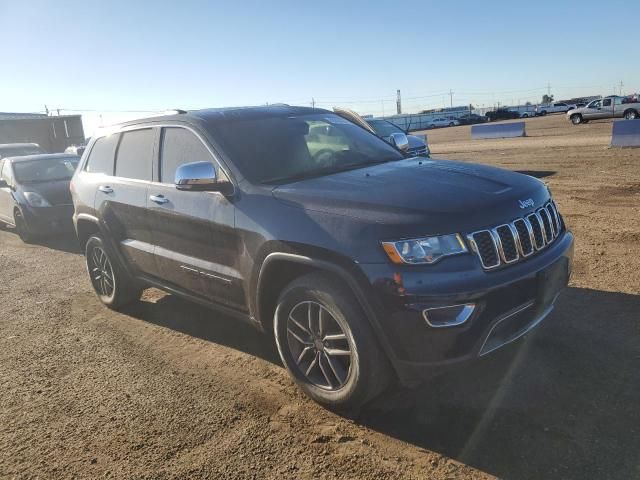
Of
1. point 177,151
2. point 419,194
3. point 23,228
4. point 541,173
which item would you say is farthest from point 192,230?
point 541,173

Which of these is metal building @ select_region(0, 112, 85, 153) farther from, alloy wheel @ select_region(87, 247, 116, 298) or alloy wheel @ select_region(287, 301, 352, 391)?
alloy wheel @ select_region(287, 301, 352, 391)

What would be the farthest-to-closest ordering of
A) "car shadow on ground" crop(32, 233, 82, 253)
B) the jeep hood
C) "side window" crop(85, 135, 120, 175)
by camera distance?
"car shadow on ground" crop(32, 233, 82, 253) < "side window" crop(85, 135, 120, 175) < the jeep hood

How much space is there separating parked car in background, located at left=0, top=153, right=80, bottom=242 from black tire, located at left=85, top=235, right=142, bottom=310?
4.32 metres

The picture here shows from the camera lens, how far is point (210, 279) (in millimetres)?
3900

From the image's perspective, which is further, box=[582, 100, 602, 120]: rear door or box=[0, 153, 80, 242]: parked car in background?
box=[582, 100, 602, 120]: rear door

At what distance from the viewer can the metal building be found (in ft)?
74.4

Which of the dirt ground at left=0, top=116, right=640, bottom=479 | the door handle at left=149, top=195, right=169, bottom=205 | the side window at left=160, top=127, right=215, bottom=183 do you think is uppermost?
the side window at left=160, top=127, right=215, bottom=183

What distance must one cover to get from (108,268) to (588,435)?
4423 millimetres

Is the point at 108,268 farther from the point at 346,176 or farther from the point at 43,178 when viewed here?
the point at 43,178

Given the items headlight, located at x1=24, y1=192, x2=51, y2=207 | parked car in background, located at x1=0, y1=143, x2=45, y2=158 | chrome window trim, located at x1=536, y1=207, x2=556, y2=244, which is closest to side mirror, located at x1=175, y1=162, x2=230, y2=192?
chrome window trim, located at x1=536, y1=207, x2=556, y2=244

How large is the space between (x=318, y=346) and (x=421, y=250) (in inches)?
37.2

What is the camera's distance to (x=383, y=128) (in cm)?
1322

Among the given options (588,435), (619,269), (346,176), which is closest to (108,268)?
(346,176)

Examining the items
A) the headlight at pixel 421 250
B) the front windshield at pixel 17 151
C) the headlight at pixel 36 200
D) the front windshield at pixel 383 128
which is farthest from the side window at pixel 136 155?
the front windshield at pixel 17 151
